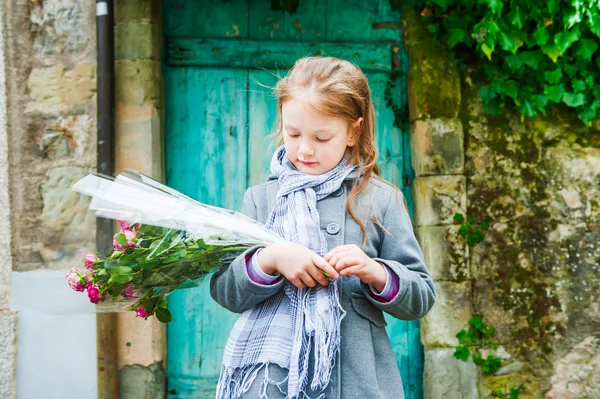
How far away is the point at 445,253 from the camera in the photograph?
129 inches

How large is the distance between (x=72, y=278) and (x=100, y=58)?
1705 millimetres

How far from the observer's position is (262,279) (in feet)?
5.25

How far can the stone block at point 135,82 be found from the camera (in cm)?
313

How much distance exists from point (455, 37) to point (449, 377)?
1.78 meters

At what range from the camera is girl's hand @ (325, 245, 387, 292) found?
4.94 feet

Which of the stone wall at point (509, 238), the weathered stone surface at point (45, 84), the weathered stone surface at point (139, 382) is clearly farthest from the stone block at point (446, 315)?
the weathered stone surface at point (45, 84)

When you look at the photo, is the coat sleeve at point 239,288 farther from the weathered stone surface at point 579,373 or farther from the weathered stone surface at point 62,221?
the weathered stone surface at point 579,373

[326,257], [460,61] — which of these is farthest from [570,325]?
[326,257]

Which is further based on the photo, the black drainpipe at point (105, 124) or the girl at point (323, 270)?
the black drainpipe at point (105, 124)

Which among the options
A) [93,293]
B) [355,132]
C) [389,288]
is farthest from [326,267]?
[93,293]

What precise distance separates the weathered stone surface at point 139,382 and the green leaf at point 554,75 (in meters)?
2.51

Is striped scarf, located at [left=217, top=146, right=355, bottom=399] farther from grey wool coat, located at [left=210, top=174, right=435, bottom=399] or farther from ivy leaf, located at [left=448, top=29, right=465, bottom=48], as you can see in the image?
ivy leaf, located at [left=448, top=29, right=465, bottom=48]

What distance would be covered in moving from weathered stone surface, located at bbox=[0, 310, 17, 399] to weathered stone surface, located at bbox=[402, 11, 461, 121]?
91.1 inches

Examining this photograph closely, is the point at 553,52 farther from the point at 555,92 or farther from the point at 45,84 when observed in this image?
the point at 45,84
